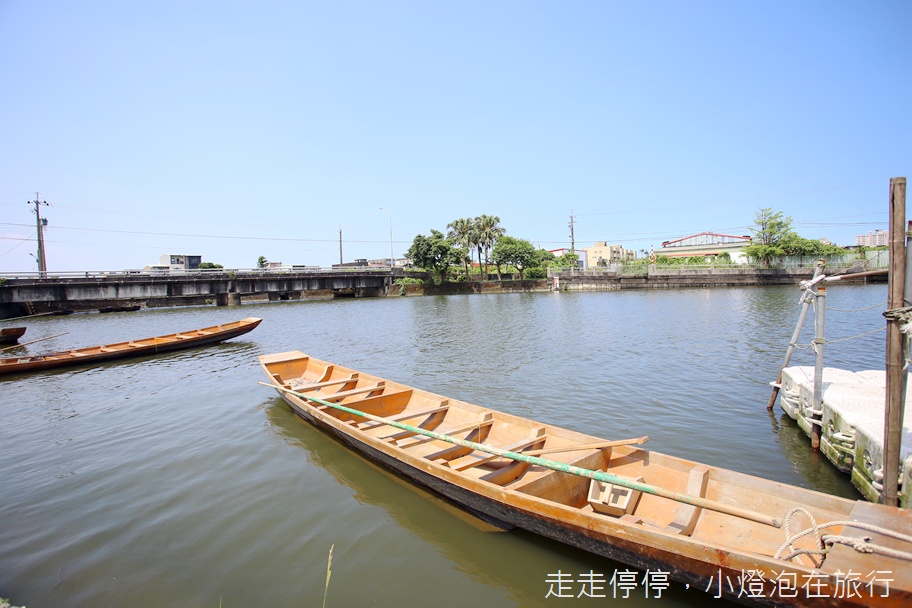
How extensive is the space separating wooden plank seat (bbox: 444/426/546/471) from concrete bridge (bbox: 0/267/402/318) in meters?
48.5

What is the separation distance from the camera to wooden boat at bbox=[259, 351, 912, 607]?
317cm

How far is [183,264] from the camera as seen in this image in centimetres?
7162

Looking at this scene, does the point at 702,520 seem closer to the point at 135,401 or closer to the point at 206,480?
the point at 206,480

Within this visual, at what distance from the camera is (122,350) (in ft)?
57.0

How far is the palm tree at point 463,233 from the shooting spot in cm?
6831

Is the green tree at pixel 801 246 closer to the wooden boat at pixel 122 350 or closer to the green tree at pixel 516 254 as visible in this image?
the green tree at pixel 516 254

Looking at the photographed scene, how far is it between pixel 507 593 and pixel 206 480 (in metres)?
5.22

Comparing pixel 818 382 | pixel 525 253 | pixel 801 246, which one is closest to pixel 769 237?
pixel 801 246

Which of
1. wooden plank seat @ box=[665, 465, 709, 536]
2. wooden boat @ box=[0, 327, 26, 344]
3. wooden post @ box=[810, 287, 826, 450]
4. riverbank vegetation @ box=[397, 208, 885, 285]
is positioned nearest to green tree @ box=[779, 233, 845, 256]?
riverbank vegetation @ box=[397, 208, 885, 285]

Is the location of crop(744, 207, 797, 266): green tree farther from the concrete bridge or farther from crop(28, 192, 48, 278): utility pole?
crop(28, 192, 48, 278): utility pole

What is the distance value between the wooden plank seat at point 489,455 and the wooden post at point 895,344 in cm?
369

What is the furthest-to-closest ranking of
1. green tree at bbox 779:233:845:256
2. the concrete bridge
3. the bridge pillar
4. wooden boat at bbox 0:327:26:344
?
green tree at bbox 779:233:845:256
the bridge pillar
the concrete bridge
wooden boat at bbox 0:327:26:344

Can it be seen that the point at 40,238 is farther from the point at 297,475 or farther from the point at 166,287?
the point at 297,475

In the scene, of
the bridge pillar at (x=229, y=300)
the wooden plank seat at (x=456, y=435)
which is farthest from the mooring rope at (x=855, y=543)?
the bridge pillar at (x=229, y=300)
